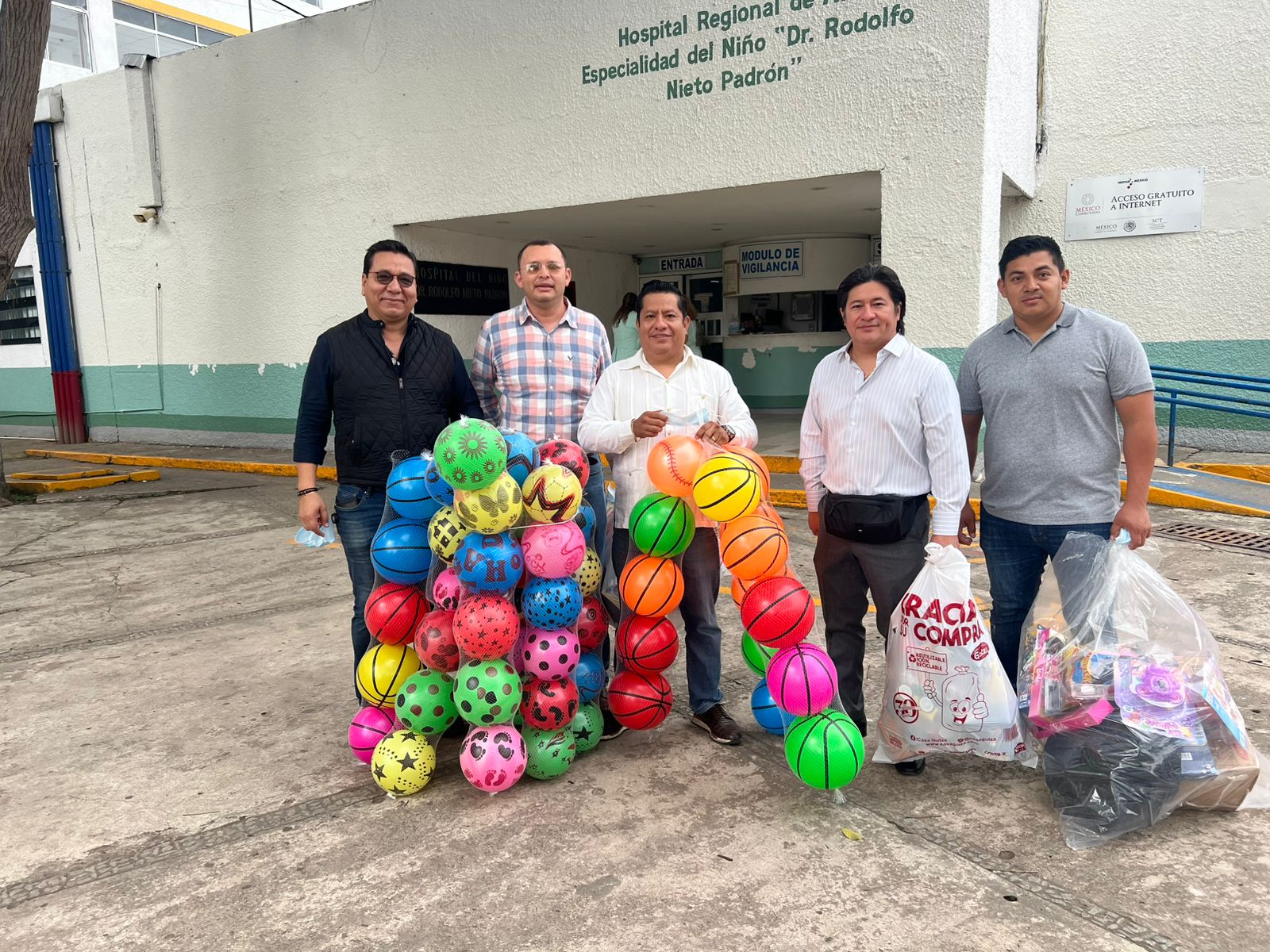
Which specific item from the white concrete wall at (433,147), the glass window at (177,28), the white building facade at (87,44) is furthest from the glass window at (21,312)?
the glass window at (177,28)

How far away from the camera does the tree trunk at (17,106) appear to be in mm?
8797

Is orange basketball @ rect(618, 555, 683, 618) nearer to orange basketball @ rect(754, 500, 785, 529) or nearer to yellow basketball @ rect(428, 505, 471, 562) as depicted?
orange basketball @ rect(754, 500, 785, 529)

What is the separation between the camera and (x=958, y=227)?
24.5 feet

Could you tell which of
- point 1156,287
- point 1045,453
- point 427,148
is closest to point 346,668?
point 1045,453

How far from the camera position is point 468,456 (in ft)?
9.16

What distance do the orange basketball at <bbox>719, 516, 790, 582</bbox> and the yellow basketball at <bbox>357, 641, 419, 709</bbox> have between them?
1199 millimetres

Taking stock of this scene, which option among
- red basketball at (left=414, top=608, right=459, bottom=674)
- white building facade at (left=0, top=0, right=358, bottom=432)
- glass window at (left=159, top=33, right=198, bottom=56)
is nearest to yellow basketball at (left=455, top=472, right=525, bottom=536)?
red basketball at (left=414, top=608, right=459, bottom=674)

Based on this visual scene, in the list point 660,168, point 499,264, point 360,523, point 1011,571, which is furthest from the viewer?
point 499,264

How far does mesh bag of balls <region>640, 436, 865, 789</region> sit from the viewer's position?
2826mm

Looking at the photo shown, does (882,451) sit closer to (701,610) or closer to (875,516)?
(875,516)

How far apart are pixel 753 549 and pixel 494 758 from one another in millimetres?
1121

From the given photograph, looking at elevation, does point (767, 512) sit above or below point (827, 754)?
above

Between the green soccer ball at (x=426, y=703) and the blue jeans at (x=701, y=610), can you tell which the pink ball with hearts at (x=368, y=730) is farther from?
the blue jeans at (x=701, y=610)

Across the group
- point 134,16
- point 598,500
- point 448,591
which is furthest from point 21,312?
point 448,591
